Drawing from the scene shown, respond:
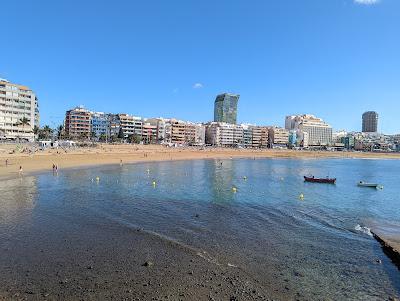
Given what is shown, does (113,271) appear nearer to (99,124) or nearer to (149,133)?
(99,124)

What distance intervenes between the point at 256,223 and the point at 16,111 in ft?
386

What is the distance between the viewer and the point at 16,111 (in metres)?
118

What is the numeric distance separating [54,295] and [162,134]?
7277 inches

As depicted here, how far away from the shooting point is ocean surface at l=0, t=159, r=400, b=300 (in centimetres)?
1338

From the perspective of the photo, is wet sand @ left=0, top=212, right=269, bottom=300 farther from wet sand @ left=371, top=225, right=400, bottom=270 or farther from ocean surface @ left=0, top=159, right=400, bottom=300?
wet sand @ left=371, top=225, right=400, bottom=270

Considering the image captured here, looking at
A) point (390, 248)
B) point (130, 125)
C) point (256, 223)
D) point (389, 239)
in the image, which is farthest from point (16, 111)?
point (390, 248)

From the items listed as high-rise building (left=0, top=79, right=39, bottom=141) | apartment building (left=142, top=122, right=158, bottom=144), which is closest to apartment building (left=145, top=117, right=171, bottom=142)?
apartment building (left=142, top=122, right=158, bottom=144)

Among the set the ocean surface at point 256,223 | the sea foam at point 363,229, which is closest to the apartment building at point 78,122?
the ocean surface at point 256,223

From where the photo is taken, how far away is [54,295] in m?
10.9

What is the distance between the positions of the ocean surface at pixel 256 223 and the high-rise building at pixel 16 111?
88.7 meters

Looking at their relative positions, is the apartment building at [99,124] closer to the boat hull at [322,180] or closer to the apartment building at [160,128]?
the apartment building at [160,128]

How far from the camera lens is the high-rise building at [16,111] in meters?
114

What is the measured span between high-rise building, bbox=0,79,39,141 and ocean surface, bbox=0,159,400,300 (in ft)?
291

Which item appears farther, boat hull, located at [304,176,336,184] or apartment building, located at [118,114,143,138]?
apartment building, located at [118,114,143,138]
